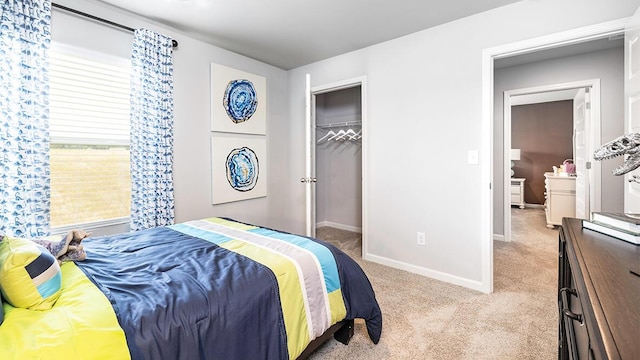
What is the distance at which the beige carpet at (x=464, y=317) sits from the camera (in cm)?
183

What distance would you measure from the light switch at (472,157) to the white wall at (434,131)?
0.13 feet

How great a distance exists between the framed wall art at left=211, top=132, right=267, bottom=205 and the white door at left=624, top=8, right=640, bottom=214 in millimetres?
3312

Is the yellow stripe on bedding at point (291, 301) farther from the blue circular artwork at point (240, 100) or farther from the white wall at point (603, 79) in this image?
the white wall at point (603, 79)

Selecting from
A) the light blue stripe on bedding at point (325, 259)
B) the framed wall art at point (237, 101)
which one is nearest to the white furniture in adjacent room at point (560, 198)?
the framed wall art at point (237, 101)

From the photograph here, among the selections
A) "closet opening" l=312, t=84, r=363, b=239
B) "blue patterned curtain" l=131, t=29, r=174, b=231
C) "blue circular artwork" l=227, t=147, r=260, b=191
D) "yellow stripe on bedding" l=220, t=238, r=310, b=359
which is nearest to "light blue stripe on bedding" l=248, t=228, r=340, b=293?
"yellow stripe on bedding" l=220, t=238, r=310, b=359

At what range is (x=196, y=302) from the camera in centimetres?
119

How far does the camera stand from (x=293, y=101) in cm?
422

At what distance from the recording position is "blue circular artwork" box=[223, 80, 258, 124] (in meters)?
3.44

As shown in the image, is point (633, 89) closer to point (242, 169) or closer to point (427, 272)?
point (427, 272)

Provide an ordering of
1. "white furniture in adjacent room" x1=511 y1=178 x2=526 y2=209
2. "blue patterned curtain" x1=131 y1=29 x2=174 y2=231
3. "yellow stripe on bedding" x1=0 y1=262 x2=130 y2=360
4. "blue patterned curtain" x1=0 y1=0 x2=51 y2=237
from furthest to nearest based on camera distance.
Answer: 1. "white furniture in adjacent room" x1=511 y1=178 x2=526 y2=209
2. "blue patterned curtain" x1=131 y1=29 x2=174 y2=231
3. "blue patterned curtain" x1=0 y1=0 x2=51 y2=237
4. "yellow stripe on bedding" x1=0 y1=262 x2=130 y2=360

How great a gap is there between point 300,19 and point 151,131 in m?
1.67

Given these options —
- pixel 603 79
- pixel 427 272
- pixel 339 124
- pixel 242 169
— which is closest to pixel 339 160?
pixel 339 124

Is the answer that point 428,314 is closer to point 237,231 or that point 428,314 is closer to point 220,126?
point 237,231

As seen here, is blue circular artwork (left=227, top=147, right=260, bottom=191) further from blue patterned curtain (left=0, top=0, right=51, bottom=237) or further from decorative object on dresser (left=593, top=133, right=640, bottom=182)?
decorative object on dresser (left=593, top=133, right=640, bottom=182)
